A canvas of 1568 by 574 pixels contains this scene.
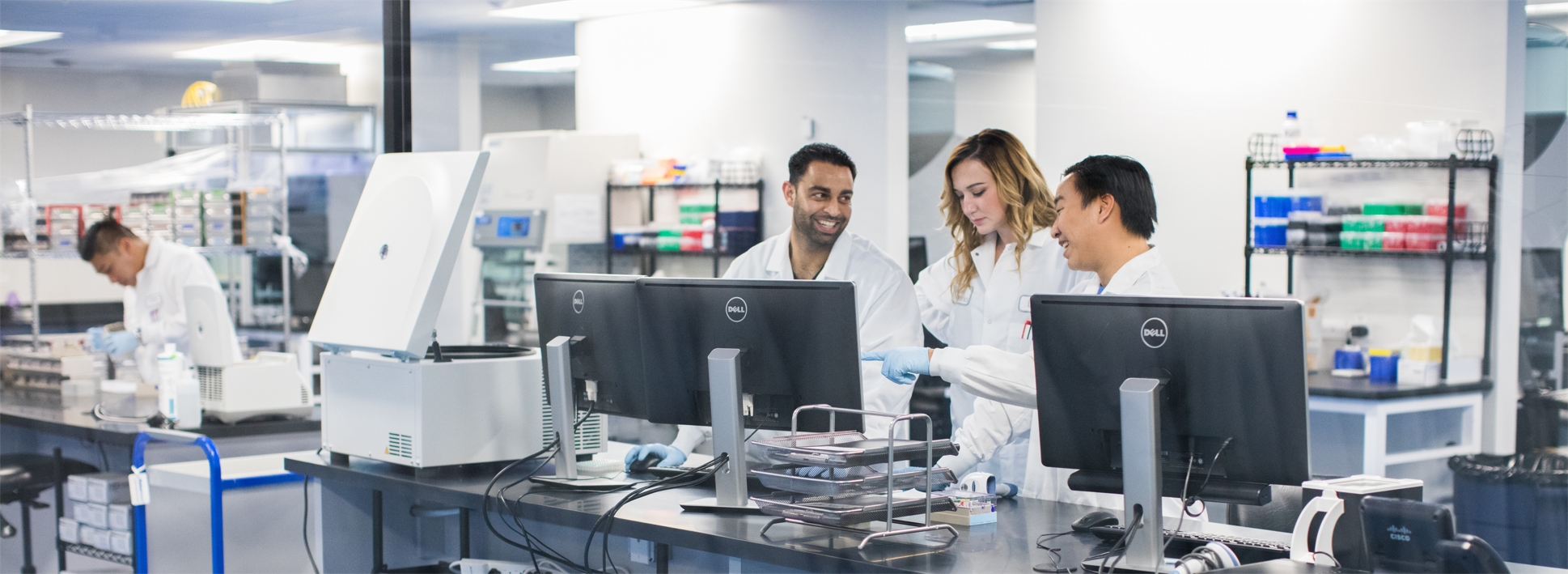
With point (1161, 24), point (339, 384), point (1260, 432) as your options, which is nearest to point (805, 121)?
point (1161, 24)

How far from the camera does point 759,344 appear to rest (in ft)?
7.34

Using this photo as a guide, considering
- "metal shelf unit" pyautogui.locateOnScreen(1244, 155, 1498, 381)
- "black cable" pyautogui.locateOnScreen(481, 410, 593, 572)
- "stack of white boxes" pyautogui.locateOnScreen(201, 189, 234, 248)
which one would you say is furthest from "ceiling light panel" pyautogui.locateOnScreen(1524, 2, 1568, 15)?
"stack of white boxes" pyautogui.locateOnScreen(201, 189, 234, 248)

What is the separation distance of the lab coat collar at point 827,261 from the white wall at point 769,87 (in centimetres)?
234

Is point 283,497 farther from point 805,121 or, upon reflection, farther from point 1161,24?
point 1161,24

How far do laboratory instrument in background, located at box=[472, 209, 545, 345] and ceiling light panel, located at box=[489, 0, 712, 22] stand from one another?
1174 mm

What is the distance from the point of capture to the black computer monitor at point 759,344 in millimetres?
2143

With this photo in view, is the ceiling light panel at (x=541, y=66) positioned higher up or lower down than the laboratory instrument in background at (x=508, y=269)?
higher up

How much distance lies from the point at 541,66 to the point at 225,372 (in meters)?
3.90

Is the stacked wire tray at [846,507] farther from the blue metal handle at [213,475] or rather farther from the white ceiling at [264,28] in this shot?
the white ceiling at [264,28]

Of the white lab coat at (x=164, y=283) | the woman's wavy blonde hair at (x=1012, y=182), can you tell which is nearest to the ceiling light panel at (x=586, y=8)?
the white lab coat at (x=164, y=283)

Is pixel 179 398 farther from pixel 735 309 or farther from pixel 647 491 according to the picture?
pixel 735 309

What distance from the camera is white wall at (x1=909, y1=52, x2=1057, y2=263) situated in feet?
21.3

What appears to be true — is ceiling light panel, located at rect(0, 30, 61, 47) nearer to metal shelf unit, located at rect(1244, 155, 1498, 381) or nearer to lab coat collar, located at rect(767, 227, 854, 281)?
lab coat collar, located at rect(767, 227, 854, 281)

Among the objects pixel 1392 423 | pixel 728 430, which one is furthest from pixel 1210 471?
pixel 1392 423
